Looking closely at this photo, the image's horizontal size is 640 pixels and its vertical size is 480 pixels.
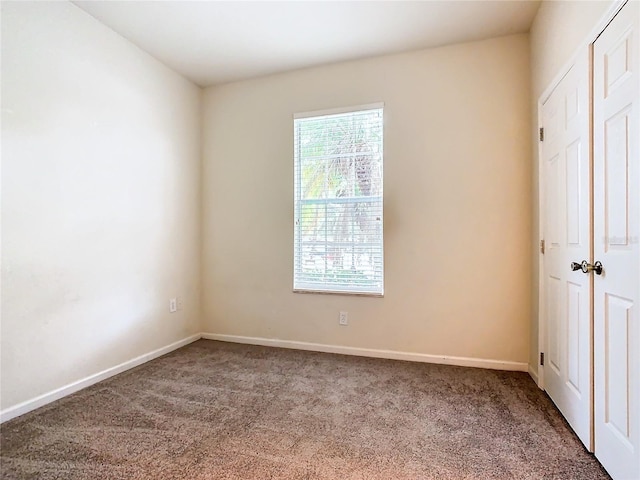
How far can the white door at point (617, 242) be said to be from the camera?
128cm

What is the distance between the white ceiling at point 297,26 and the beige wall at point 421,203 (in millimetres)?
182

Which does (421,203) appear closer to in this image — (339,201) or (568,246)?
(339,201)

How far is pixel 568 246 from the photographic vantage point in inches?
73.5

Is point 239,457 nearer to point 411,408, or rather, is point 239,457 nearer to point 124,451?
point 124,451

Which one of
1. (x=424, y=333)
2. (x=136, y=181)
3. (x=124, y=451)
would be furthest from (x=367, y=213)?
(x=124, y=451)

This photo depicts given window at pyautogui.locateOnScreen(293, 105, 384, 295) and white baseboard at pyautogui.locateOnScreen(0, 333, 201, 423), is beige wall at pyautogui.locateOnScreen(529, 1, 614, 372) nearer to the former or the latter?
window at pyautogui.locateOnScreen(293, 105, 384, 295)

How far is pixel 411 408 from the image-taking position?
2041 mm

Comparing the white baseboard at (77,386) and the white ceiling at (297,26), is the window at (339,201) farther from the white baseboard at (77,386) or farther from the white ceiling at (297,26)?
the white baseboard at (77,386)

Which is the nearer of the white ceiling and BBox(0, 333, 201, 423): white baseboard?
BBox(0, 333, 201, 423): white baseboard

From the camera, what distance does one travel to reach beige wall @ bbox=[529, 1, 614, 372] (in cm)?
166

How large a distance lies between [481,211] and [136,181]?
2924mm

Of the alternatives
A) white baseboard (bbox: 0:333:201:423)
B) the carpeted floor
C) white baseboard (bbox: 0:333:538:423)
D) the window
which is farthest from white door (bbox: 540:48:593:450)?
white baseboard (bbox: 0:333:201:423)

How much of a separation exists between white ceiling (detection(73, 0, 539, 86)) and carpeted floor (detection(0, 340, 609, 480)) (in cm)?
270

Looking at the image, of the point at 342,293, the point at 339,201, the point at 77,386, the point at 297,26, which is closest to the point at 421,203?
the point at 339,201
